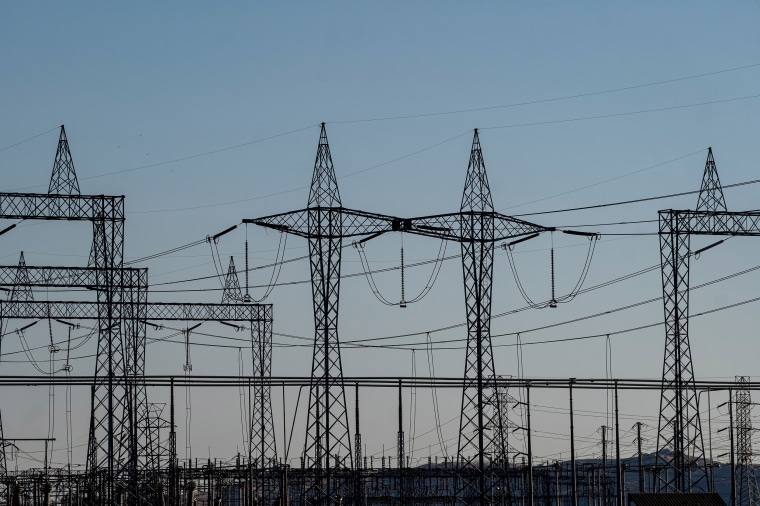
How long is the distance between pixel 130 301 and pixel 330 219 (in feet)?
50.8

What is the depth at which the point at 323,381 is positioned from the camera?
35.4 m

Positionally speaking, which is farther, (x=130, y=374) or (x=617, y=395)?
(x=130, y=374)

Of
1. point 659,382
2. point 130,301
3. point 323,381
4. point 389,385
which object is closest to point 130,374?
point 130,301

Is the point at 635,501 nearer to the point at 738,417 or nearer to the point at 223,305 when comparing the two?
the point at 223,305

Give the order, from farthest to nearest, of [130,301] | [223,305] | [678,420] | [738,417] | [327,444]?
[738,417]
[223,305]
[130,301]
[678,420]
[327,444]

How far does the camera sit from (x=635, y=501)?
120 feet

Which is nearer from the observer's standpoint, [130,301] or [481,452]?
[481,452]

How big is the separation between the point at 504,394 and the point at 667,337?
730 inches

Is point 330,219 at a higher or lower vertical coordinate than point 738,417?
higher

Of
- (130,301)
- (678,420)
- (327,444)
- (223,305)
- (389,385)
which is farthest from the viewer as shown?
(223,305)

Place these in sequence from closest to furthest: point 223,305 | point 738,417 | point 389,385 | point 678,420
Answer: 1. point 678,420
2. point 389,385
3. point 223,305
4. point 738,417

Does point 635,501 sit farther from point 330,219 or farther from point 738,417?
point 738,417

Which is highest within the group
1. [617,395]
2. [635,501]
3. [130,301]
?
[130,301]

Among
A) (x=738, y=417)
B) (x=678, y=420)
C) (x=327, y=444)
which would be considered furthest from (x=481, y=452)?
(x=738, y=417)
